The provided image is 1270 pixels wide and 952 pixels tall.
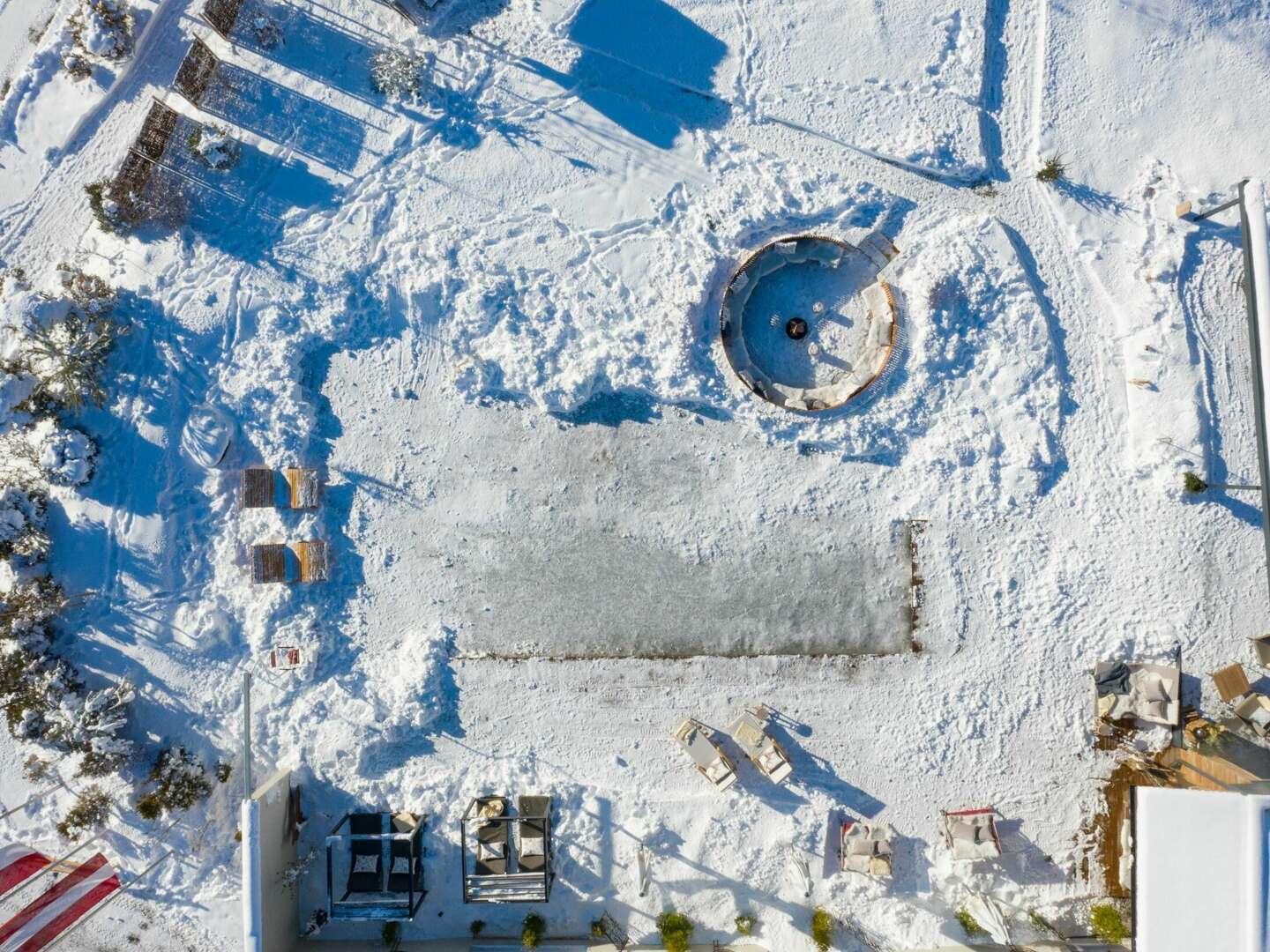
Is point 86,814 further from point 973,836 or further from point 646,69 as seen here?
point 646,69

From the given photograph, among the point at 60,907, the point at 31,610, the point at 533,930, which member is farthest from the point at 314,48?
the point at 533,930

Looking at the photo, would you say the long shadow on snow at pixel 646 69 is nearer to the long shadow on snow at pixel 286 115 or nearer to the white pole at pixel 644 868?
the long shadow on snow at pixel 286 115

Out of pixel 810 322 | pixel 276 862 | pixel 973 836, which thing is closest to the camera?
pixel 276 862

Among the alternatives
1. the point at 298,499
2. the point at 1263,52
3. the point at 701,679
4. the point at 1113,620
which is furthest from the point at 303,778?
the point at 1263,52

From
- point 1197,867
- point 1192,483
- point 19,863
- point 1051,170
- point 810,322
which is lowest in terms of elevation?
point 19,863

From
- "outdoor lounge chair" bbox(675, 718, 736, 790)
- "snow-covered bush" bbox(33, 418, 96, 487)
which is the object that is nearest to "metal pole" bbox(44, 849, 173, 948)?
"snow-covered bush" bbox(33, 418, 96, 487)

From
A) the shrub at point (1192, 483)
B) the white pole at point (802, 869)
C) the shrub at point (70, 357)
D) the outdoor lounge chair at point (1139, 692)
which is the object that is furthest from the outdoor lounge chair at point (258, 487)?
the shrub at point (1192, 483)

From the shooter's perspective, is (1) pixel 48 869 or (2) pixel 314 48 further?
(2) pixel 314 48
